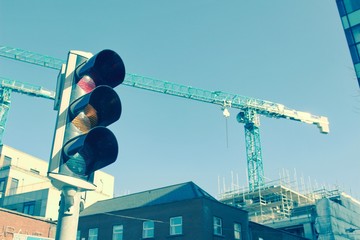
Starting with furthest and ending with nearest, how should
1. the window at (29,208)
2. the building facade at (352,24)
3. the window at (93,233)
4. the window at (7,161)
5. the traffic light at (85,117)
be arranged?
the window at (7,161)
the window at (29,208)
the window at (93,233)
the building facade at (352,24)
the traffic light at (85,117)

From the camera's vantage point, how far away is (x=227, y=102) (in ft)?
268

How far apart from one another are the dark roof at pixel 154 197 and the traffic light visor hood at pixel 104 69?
86.2 ft

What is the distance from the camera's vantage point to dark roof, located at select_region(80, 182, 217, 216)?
31.8 m

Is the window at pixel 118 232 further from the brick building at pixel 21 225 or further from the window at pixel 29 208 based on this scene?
the window at pixel 29 208

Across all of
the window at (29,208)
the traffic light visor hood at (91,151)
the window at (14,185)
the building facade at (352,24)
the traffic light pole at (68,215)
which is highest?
the building facade at (352,24)

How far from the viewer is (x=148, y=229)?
31359mm

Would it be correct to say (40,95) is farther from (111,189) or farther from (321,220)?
(321,220)

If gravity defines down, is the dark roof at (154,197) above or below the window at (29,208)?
below

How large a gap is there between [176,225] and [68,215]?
27481 millimetres

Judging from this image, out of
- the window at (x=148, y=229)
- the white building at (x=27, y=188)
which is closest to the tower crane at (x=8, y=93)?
the white building at (x=27, y=188)

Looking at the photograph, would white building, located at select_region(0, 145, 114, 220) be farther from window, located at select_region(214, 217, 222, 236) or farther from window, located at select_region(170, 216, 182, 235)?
window, located at select_region(214, 217, 222, 236)

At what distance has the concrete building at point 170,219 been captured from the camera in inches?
1153

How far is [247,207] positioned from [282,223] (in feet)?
26.6

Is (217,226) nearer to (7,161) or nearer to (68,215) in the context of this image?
(68,215)
